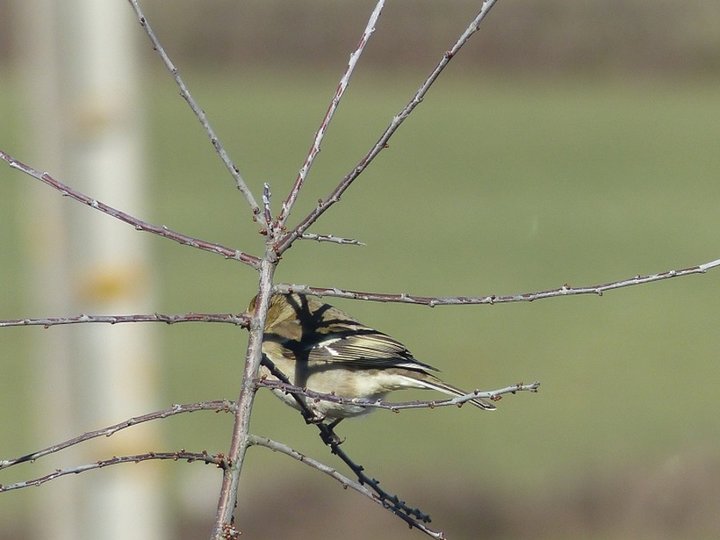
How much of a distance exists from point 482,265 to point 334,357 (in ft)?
85.7

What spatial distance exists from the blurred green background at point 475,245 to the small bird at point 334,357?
1.70ft

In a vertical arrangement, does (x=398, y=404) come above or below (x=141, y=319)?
below

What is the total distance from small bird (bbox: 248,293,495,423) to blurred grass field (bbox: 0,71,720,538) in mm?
504

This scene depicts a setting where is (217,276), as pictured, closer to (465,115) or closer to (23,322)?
(465,115)

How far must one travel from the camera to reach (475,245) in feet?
106

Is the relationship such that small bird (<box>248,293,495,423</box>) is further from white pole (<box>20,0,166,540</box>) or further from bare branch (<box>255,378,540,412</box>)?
white pole (<box>20,0,166,540</box>)

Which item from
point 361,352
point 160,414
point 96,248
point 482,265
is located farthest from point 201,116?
point 482,265

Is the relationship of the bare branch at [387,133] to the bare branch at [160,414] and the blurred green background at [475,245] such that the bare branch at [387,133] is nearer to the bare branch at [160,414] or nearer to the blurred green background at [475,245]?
the bare branch at [160,414]

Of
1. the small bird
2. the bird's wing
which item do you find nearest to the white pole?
the small bird

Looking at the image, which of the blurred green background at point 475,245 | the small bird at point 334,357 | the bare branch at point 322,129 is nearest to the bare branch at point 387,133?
the bare branch at point 322,129

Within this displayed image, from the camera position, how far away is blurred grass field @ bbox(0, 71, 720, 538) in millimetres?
17266

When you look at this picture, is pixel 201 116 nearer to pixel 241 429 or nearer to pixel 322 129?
pixel 322 129

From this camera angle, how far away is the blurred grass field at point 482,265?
1727cm

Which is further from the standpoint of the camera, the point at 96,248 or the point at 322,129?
the point at 96,248
